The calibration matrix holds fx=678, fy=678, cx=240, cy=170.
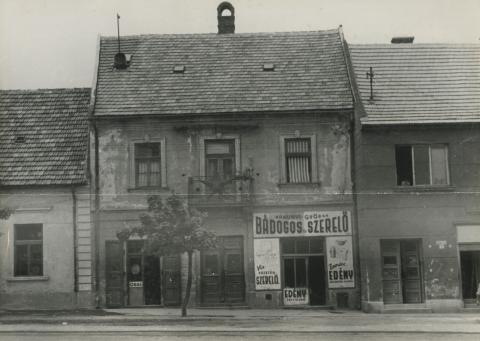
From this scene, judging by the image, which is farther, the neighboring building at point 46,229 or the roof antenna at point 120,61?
the roof antenna at point 120,61

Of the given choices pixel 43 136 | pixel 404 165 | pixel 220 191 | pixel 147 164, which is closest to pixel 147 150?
pixel 147 164

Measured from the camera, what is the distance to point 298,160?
862 inches

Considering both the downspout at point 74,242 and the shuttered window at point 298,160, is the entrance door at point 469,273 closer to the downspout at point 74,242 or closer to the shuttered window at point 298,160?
the shuttered window at point 298,160

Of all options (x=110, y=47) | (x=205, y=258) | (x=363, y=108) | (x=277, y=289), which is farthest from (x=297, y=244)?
(x=110, y=47)

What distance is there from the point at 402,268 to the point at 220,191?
20.1ft

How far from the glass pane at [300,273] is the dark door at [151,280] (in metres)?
4.40

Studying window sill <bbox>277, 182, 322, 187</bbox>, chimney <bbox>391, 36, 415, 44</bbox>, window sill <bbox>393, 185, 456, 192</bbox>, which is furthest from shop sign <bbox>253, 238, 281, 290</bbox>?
chimney <bbox>391, 36, 415, 44</bbox>

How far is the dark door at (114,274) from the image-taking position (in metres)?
21.4

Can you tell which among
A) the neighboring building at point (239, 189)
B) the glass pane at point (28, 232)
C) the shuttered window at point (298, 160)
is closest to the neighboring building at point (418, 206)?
the neighboring building at point (239, 189)

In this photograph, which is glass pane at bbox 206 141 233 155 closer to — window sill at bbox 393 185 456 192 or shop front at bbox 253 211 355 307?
shop front at bbox 253 211 355 307

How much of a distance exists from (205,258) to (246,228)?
5.36 ft

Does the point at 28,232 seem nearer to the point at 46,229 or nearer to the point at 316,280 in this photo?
the point at 46,229

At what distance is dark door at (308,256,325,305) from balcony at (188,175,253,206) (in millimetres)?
2872

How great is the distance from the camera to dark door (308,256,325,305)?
844 inches
